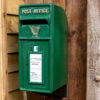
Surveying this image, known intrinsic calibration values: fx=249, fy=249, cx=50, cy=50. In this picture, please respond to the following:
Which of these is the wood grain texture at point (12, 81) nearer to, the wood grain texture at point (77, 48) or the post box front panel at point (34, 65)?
the post box front panel at point (34, 65)

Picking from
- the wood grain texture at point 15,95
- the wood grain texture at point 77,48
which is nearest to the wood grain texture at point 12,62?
the wood grain texture at point 15,95

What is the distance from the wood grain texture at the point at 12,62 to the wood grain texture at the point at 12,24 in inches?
11.3

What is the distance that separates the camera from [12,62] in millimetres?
3047

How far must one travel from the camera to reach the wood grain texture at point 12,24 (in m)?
2.96

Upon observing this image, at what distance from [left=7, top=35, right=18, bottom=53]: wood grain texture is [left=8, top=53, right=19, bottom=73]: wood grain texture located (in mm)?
61

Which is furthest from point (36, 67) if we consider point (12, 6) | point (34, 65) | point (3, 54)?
point (12, 6)

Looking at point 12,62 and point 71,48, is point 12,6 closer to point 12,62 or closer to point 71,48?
point 12,62

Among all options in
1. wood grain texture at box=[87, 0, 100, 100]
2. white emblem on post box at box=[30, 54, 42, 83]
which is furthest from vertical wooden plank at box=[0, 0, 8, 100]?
wood grain texture at box=[87, 0, 100, 100]

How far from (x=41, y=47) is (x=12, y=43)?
23.6 inches

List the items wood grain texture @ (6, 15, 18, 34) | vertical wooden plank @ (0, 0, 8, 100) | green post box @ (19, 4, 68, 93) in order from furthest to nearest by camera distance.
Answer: wood grain texture @ (6, 15, 18, 34), vertical wooden plank @ (0, 0, 8, 100), green post box @ (19, 4, 68, 93)

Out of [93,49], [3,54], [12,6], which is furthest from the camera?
[12,6]

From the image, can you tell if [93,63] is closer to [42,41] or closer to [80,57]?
[80,57]

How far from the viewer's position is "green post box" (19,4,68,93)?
2521 mm

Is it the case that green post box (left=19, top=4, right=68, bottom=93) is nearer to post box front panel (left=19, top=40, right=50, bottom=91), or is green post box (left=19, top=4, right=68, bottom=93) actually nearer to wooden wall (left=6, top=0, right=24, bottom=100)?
post box front panel (left=19, top=40, right=50, bottom=91)
